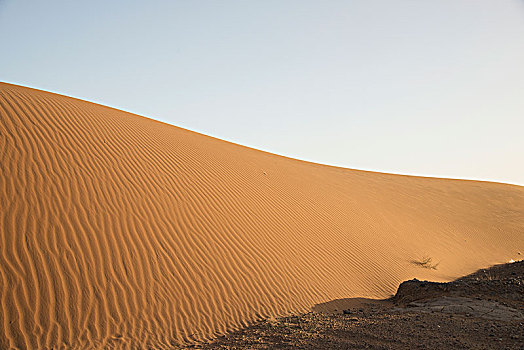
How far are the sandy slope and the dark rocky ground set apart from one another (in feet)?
2.51

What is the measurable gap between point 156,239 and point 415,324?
5.29m

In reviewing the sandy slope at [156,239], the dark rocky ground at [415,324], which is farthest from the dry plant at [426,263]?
the dark rocky ground at [415,324]

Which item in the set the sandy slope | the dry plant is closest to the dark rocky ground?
the sandy slope

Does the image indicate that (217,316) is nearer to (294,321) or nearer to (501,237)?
(294,321)

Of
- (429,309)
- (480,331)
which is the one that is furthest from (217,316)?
(480,331)

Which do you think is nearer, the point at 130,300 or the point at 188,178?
the point at 130,300

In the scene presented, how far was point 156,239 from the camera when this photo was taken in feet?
25.5

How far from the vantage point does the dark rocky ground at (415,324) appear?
498cm

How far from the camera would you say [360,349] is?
4.87m

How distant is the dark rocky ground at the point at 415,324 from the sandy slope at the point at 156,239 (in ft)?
2.51

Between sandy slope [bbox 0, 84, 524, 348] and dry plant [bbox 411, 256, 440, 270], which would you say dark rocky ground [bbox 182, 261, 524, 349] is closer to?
sandy slope [bbox 0, 84, 524, 348]

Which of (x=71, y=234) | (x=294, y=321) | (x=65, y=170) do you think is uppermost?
(x=65, y=170)

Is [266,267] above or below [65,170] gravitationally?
below

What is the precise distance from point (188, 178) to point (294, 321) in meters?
5.51
